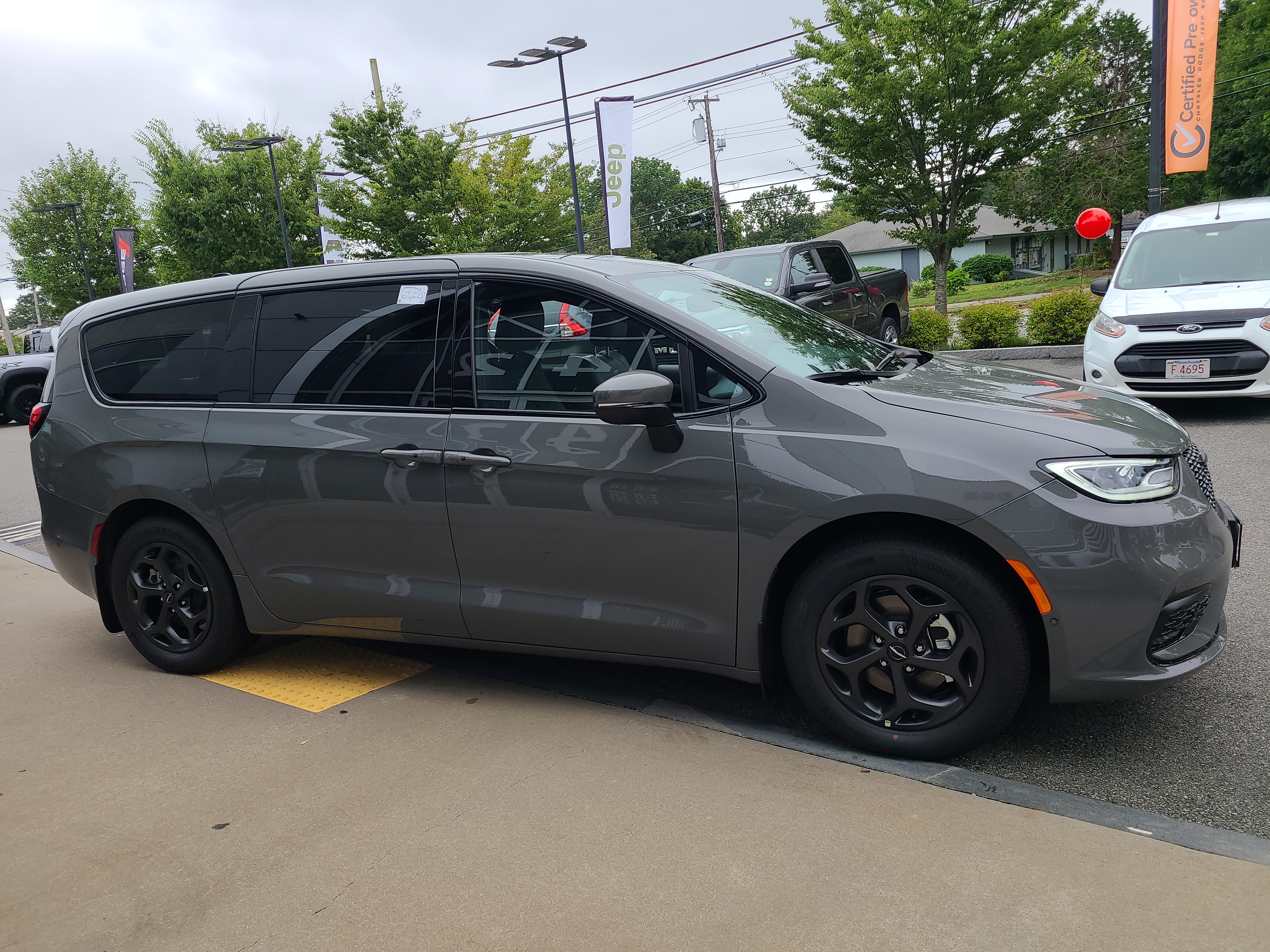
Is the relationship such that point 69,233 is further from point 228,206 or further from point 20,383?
point 20,383

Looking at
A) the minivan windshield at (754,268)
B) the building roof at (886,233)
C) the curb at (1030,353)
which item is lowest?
the curb at (1030,353)

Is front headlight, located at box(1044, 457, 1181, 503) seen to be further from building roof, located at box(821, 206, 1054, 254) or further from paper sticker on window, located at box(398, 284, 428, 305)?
building roof, located at box(821, 206, 1054, 254)

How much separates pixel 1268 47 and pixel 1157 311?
42.6 meters

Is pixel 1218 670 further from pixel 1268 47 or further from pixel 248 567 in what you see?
pixel 1268 47

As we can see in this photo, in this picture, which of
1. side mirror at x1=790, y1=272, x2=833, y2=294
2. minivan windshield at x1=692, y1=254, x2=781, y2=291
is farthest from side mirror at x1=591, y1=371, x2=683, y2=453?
minivan windshield at x1=692, y1=254, x2=781, y2=291

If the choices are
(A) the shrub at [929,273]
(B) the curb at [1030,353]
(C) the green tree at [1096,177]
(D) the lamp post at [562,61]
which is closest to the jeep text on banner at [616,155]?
(D) the lamp post at [562,61]

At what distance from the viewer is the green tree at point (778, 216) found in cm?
10781

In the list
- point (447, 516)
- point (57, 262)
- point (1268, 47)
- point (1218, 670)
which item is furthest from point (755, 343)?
point (57, 262)

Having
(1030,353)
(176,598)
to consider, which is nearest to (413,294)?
(176,598)

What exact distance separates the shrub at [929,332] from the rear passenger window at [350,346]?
1145 cm

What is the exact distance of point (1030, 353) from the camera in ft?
43.0

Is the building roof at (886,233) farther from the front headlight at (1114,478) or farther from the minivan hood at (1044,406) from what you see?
the front headlight at (1114,478)

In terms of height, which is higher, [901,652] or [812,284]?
[812,284]

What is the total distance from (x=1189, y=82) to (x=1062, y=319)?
10.6ft
